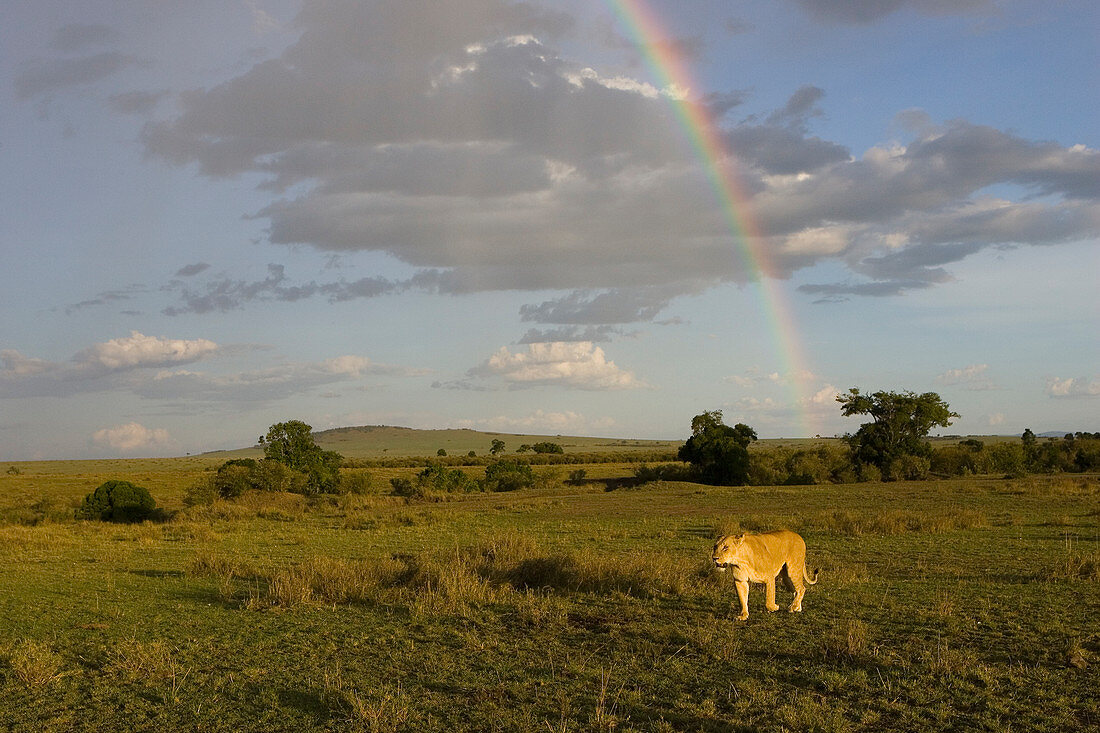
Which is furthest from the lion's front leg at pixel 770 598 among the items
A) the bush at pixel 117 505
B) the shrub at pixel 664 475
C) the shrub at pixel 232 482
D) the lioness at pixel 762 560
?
the shrub at pixel 664 475

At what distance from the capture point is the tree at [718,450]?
52.4 metres

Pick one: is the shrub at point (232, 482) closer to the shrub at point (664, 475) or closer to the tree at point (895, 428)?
the shrub at point (664, 475)

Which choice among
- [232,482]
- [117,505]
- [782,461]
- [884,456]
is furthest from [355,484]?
[884,456]

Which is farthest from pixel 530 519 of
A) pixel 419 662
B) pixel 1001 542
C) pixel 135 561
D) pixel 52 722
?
pixel 52 722

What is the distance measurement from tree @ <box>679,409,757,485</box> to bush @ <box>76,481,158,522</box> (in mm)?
32443

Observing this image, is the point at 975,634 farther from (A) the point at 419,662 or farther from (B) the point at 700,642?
(A) the point at 419,662

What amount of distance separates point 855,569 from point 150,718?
11136 millimetres

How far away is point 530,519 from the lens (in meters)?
29.4

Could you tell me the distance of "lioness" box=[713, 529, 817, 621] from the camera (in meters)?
9.81

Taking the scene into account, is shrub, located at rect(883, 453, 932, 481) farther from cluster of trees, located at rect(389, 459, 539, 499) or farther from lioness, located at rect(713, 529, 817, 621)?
lioness, located at rect(713, 529, 817, 621)

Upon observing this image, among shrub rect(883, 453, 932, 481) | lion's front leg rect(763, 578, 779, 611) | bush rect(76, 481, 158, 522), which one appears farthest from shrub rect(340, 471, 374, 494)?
lion's front leg rect(763, 578, 779, 611)

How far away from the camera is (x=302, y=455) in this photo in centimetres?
4503

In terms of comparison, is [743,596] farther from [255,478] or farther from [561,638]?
[255,478]

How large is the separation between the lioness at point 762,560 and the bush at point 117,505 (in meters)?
30.7
